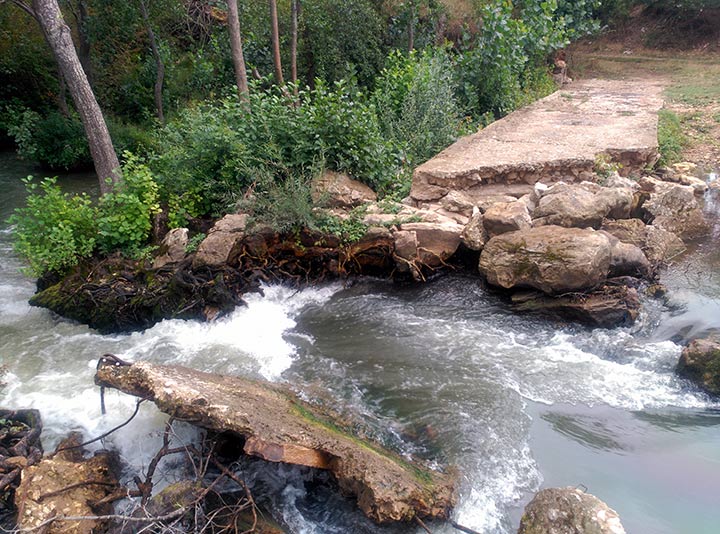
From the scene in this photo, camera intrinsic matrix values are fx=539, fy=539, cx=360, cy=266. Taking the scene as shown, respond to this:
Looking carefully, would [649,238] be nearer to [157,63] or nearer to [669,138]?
[669,138]

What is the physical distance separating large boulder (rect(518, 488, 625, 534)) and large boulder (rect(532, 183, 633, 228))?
379cm

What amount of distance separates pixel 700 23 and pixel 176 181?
1666cm

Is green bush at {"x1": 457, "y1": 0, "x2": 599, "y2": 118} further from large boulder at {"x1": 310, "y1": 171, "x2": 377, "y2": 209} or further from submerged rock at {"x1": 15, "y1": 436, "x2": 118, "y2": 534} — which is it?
submerged rock at {"x1": 15, "y1": 436, "x2": 118, "y2": 534}

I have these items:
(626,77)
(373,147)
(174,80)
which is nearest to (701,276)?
(373,147)

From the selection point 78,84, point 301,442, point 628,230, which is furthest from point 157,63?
point 301,442

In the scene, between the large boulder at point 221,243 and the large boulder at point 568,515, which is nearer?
the large boulder at point 568,515

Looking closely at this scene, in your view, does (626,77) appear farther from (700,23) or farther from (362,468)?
(362,468)

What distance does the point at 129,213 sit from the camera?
684 centimetres

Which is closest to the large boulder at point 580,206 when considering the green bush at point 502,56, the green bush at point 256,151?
the green bush at point 256,151

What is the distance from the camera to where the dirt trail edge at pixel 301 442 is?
348cm

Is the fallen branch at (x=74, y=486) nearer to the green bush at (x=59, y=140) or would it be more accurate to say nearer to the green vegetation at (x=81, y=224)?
the green vegetation at (x=81, y=224)

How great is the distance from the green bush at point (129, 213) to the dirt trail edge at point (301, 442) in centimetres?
313

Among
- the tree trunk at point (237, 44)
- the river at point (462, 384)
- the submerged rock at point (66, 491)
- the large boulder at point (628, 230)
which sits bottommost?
the river at point (462, 384)

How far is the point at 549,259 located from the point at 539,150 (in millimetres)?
3178
